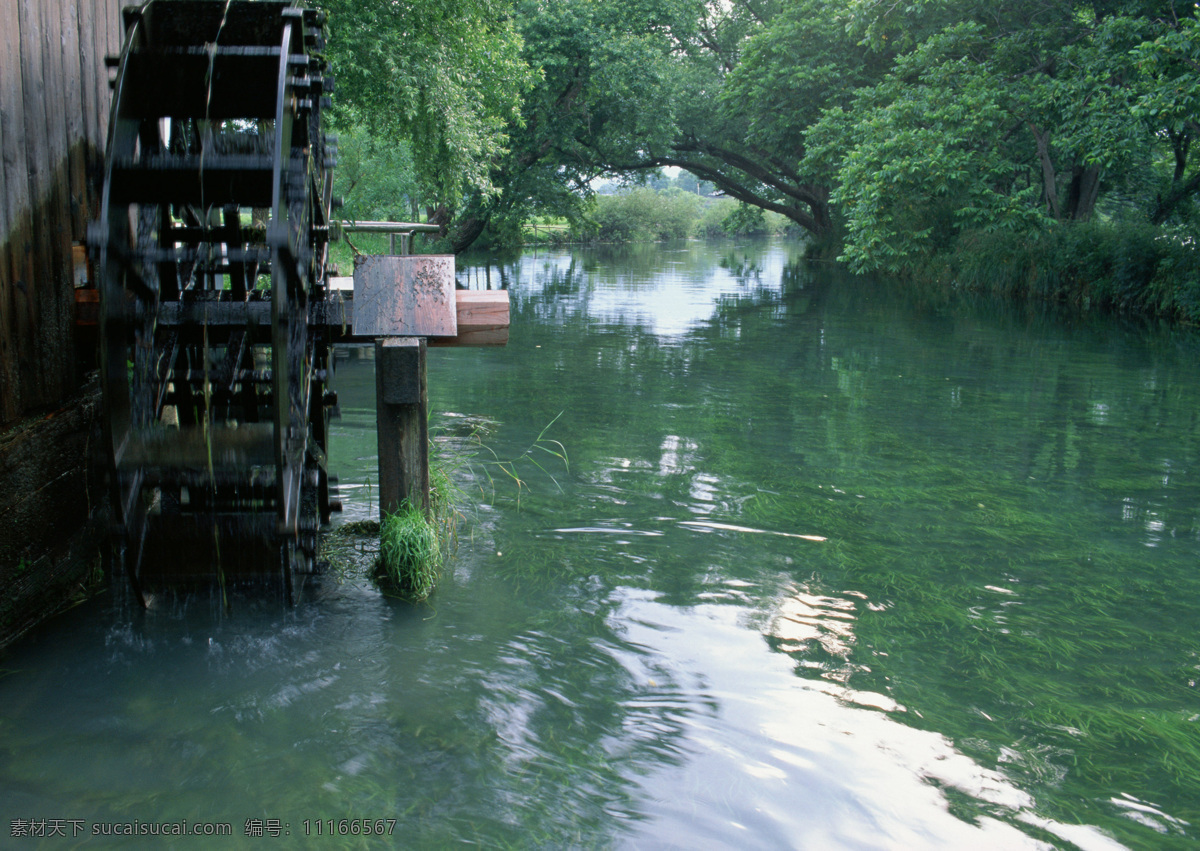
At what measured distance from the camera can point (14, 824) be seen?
10.7 feet

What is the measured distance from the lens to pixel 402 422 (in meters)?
4.89

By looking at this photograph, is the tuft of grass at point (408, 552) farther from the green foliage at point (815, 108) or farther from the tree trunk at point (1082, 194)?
the tree trunk at point (1082, 194)

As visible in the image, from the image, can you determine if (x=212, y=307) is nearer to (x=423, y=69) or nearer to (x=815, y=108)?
(x=423, y=69)

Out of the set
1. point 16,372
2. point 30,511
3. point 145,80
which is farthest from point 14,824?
point 145,80

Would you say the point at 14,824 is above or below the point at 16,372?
below

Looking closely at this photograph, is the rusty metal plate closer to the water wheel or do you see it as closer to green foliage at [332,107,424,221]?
the water wheel

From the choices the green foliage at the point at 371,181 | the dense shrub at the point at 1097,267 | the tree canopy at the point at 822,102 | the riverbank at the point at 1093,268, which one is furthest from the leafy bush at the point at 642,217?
the dense shrub at the point at 1097,267

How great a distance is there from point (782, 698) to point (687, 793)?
81cm

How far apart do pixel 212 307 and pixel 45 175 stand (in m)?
0.97

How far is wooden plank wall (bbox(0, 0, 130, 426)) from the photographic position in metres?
4.30

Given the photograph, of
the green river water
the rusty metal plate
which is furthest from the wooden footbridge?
the green river water

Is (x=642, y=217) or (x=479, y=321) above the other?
(x=642, y=217)

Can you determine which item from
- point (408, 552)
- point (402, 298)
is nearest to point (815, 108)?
point (402, 298)

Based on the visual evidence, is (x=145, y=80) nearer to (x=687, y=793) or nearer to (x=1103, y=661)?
(x=687, y=793)
